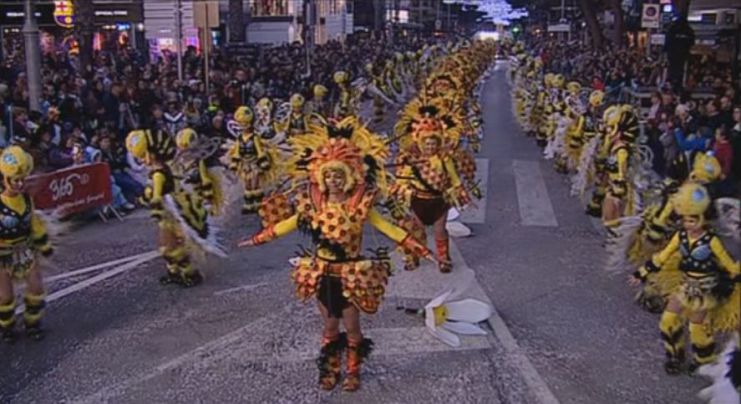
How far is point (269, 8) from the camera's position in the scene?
53250mm

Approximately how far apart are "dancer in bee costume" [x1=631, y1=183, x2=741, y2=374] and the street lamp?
11.1 m

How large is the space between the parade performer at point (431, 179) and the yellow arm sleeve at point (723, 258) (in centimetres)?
349

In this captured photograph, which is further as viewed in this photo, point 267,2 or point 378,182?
point 267,2

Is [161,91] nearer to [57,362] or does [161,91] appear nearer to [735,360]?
[57,362]

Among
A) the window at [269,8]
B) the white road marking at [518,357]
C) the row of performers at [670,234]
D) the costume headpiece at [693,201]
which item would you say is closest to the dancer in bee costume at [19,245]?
the white road marking at [518,357]

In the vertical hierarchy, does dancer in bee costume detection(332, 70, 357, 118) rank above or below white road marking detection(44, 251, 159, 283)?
above

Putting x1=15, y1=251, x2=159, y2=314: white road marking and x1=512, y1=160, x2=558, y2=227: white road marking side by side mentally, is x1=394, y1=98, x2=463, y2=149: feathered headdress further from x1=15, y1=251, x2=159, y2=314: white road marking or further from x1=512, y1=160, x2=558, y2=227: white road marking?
x1=15, y1=251, x2=159, y2=314: white road marking

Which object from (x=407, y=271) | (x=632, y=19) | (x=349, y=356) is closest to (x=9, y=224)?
(x=349, y=356)

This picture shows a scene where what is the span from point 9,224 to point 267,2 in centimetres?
4677

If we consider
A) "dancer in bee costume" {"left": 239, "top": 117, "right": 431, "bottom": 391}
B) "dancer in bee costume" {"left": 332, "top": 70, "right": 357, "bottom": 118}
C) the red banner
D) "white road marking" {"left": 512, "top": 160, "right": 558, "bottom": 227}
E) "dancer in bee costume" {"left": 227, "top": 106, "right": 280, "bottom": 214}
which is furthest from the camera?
"dancer in bee costume" {"left": 332, "top": 70, "right": 357, "bottom": 118}

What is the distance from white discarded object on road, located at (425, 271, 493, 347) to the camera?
807 centimetres

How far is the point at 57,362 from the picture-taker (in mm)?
7488

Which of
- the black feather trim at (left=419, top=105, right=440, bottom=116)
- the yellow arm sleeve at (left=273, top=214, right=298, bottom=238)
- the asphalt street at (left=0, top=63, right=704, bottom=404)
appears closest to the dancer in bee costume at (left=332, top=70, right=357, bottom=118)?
the asphalt street at (left=0, top=63, right=704, bottom=404)

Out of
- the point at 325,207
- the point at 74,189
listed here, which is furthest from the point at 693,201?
the point at 74,189
